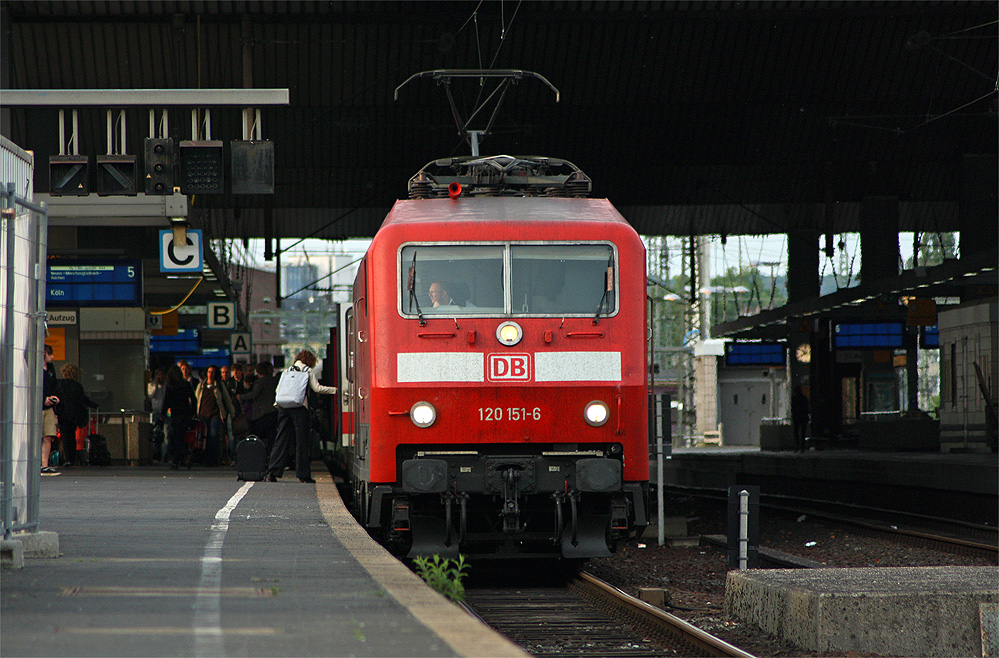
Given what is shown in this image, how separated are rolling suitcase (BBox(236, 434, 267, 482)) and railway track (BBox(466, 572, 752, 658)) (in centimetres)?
574

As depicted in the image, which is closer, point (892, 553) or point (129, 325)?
point (892, 553)

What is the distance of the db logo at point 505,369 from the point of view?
10094mm

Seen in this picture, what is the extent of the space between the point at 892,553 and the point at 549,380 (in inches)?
289

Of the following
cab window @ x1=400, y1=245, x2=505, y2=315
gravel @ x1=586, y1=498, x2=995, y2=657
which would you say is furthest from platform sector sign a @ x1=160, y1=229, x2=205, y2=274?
cab window @ x1=400, y1=245, x2=505, y2=315

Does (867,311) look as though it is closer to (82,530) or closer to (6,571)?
(82,530)

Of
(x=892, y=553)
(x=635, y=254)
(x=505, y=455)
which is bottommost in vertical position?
(x=892, y=553)

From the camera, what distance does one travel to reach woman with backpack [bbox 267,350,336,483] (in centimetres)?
1573

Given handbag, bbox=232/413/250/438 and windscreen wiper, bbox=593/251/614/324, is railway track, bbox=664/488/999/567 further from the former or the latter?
handbag, bbox=232/413/250/438

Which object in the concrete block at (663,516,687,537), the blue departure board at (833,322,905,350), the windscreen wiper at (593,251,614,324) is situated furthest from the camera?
the blue departure board at (833,322,905,350)

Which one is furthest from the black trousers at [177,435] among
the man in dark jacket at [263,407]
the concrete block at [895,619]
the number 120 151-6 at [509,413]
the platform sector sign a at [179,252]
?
the concrete block at [895,619]

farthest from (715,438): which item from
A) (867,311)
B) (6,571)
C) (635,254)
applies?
(6,571)

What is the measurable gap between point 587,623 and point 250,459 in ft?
25.4

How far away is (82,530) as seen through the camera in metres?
9.41

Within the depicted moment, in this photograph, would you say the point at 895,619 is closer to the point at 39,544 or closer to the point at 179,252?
the point at 39,544
